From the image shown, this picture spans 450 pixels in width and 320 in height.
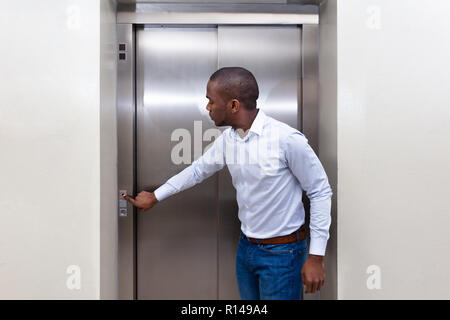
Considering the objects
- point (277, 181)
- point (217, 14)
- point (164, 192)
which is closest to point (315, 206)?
point (277, 181)

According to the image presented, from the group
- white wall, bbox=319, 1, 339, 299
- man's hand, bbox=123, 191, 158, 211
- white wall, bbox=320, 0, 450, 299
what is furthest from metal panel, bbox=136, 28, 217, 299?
white wall, bbox=320, 0, 450, 299

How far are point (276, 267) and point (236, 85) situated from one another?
0.89 m

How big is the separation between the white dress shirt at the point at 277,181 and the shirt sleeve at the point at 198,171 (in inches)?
3.7

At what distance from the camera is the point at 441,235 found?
1494 mm

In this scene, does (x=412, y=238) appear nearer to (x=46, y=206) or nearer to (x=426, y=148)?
(x=426, y=148)

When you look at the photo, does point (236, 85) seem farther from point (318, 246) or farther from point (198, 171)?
point (318, 246)

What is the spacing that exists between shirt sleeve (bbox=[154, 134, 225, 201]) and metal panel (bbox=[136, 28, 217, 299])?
24 cm

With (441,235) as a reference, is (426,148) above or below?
above

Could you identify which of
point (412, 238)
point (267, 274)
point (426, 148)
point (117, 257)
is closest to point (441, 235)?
point (412, 238)

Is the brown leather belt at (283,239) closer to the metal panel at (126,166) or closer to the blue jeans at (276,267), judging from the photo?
the blue jeans at (276,267)

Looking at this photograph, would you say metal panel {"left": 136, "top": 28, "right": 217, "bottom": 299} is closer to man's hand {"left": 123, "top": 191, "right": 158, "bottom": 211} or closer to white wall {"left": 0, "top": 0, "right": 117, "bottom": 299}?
man's hand {"left": 123, "top": 191, "right": 158, "bottom": 211}

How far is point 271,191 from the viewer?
143 centimetres

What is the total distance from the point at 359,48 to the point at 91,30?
133 centimetres

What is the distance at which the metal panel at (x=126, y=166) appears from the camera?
181cm
